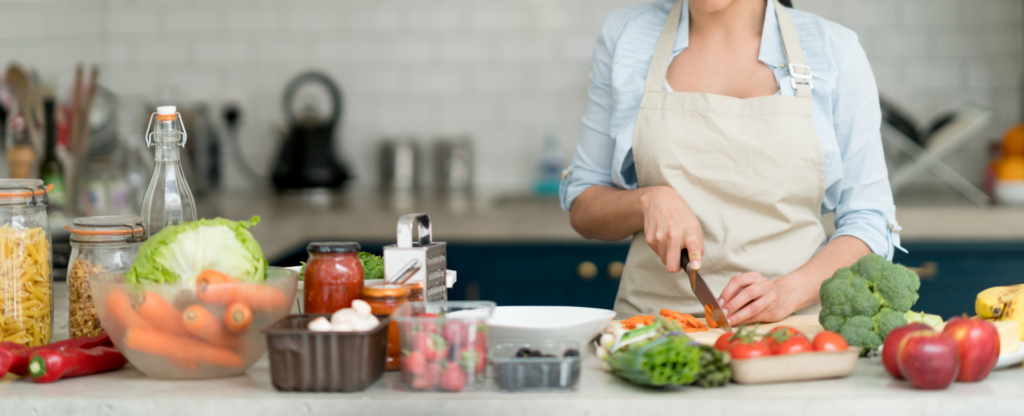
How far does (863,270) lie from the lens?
3.51 ft

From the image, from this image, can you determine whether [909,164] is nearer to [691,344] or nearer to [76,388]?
[691,344]

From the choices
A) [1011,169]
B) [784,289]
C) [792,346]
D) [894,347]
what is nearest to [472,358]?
[792,346]

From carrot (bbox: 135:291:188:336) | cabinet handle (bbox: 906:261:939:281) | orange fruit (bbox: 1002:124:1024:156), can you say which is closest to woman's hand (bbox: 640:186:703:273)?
carrot (bbox: 135:291:188:336)

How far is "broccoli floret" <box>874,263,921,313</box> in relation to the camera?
1021 mm

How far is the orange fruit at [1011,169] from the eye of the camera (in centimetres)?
272

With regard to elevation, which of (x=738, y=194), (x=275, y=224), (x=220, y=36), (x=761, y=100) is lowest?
(x=275, y=224)

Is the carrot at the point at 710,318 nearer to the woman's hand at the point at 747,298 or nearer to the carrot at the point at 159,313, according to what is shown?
the woman's hand at the point at 747,298

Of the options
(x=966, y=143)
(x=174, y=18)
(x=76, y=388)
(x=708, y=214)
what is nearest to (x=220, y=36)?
(x=174, y=18)

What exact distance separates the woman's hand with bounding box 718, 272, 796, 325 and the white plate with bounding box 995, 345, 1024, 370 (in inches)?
13.5

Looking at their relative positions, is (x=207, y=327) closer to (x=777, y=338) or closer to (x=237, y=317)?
(x=237, y=317)

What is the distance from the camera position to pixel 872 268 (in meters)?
1.06

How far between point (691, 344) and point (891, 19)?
109 inches

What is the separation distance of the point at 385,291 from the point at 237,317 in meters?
0.16

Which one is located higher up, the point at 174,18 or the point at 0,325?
the point at 174,18
